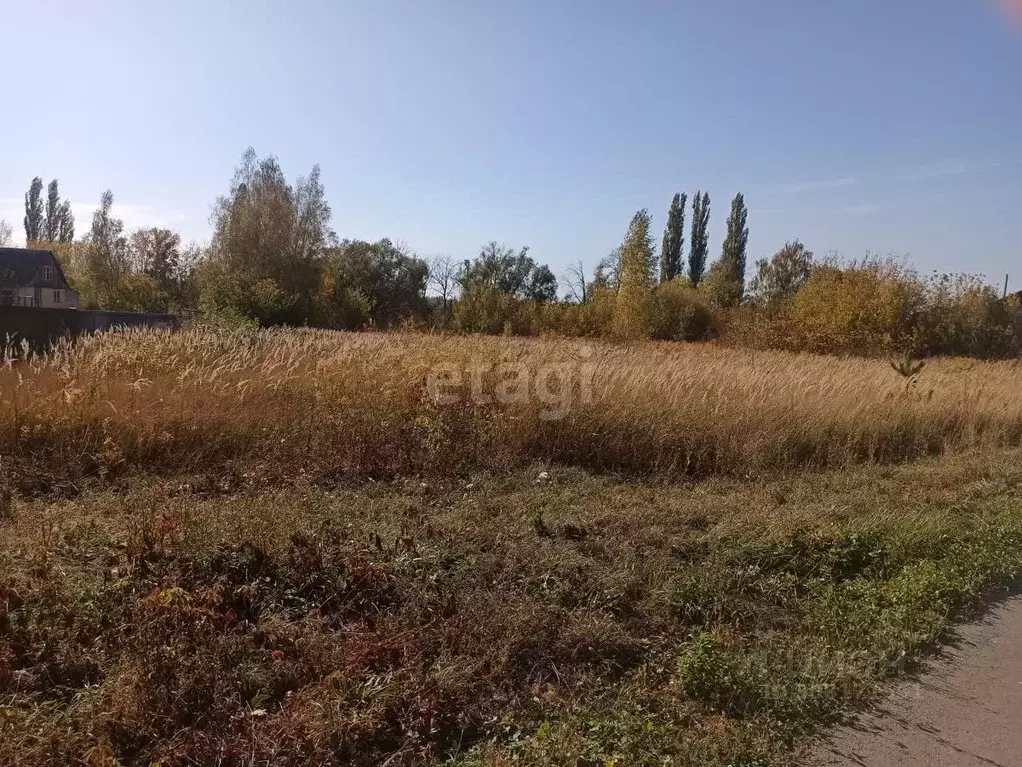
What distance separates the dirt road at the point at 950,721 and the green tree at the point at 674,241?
56211 millimetres

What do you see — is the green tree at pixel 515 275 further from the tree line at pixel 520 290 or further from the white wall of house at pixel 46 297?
the white wall of house at pixel 46 297

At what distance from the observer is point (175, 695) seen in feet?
9.87

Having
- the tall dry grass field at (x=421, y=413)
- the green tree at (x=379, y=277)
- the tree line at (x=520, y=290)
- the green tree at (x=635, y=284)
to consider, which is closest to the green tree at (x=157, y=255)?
the tree line at (x=520, y=290)

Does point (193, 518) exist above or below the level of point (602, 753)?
above

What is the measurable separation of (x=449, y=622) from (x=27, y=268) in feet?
181

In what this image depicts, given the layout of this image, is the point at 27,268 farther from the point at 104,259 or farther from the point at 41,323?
the point at 41,323

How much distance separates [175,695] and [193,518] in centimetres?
202

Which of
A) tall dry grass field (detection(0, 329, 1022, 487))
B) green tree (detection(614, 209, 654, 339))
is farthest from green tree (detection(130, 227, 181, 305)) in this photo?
tall dry grass field (detection(0, 329, 1022, 487))

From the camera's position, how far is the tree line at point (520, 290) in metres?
29.7

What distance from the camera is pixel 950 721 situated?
3.25m

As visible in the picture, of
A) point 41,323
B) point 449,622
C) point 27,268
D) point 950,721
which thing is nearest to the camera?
point 950,721

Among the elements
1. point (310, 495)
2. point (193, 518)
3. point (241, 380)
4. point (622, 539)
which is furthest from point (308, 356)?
point (622, 539)

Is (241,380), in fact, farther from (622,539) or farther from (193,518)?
(622,539)

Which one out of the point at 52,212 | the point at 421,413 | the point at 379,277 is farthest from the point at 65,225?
the point at 421,413
